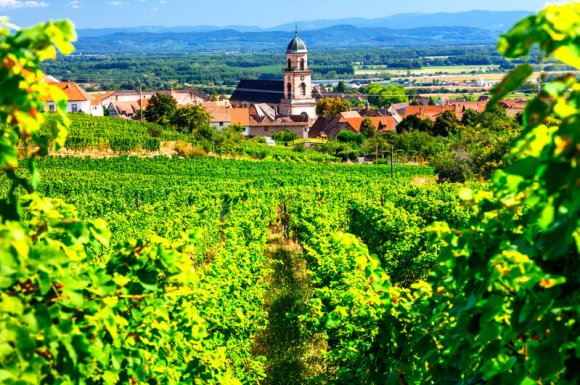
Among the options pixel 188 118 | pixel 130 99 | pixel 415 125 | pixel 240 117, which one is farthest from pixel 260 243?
pixel 130 99

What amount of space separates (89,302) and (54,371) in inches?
17.0

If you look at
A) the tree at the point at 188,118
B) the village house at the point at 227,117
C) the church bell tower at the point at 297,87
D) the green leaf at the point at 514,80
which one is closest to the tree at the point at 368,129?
the village house at the point at 227,117

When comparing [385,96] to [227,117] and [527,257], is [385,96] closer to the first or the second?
[227,117]

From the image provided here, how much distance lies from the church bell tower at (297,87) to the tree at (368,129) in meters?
28.8

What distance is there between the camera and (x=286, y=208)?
92.0ft

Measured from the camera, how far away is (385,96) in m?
161

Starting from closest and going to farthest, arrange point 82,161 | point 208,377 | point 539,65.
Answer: point 539,65, point 208,377, point 82,161

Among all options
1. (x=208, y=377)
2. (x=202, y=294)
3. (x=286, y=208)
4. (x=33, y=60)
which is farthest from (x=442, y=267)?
(x=286, y=208)

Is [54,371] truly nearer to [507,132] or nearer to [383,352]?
[383,352]

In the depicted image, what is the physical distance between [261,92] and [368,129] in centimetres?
5988

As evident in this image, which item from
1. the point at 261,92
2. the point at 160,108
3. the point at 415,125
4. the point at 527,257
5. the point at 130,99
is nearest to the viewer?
the point at 527,257

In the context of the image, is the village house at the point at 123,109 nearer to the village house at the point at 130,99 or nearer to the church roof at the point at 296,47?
the village house at the point at 130,99

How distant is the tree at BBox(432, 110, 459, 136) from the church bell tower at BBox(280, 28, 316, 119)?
38.8 m

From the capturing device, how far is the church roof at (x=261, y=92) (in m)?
144
